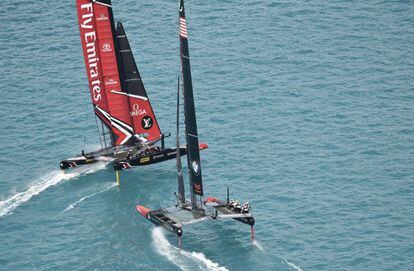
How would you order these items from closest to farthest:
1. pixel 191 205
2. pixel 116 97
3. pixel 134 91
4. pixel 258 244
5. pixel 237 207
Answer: pixel 258 244, pixel 237 207, pixel 191 205, pixel 116 97, pixel 134 91

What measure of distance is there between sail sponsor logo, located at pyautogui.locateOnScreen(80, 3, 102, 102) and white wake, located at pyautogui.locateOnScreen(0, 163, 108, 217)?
940 centimetres

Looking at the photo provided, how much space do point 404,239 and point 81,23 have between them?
160ft

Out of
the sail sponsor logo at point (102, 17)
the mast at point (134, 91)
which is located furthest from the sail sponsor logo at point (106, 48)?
the sail sponsor logo at point (102, 17)

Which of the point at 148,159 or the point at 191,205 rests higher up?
the point at 148,159

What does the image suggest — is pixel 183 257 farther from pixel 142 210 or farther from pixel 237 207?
pixel 142 210

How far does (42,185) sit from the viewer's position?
5802 inches

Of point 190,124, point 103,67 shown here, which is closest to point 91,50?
point 103,67

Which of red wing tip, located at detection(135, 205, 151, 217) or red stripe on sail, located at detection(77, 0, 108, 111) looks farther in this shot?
red stripe on sail, located at detection(77, 0, 108, 111)

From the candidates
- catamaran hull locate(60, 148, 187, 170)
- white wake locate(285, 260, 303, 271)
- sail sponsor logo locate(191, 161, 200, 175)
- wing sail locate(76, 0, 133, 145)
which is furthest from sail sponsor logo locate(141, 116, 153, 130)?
white wake locate(285, 260, 303, 271)

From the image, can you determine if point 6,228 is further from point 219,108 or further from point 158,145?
point 219,108

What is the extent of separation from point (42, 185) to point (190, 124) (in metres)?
26.7

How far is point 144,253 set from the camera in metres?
131

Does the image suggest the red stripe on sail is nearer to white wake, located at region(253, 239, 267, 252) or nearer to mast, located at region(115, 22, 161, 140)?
mast, located at region(115, 22, 161, 140)

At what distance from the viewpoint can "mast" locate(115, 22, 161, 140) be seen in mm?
148250
